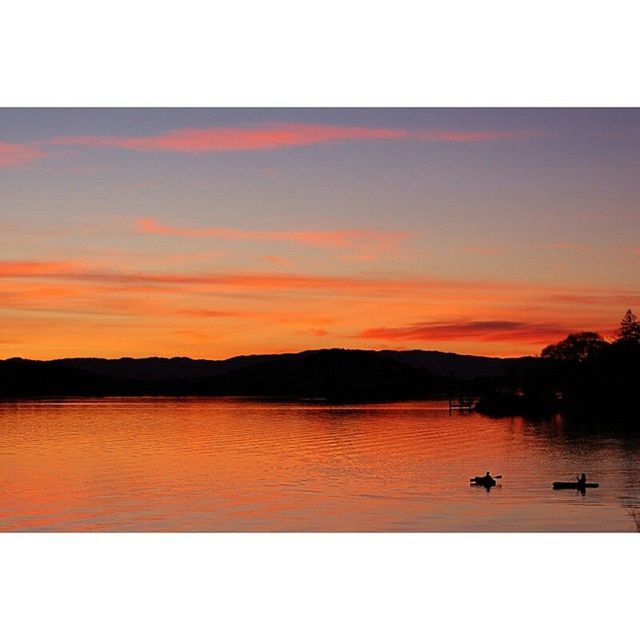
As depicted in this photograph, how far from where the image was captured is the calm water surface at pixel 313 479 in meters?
17.8

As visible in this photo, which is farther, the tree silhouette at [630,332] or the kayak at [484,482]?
the tree silhouette at [630,332]

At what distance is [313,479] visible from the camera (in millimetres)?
24781

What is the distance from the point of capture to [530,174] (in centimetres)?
1800

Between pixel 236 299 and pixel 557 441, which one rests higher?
pixel 236 299

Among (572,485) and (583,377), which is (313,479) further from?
(583,377)

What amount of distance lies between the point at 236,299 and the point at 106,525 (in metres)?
7.24

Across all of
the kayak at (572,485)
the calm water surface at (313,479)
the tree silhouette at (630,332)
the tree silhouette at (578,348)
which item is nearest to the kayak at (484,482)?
the calm water surface at (313,479)

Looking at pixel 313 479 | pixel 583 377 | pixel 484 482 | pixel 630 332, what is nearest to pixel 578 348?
pixel 630 332

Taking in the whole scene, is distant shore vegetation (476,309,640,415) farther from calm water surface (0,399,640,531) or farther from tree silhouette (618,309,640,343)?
calm water surface (0,399,640,531)

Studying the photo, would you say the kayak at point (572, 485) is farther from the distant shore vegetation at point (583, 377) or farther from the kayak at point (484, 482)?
the distant shore vegetation at point (583, 377)
